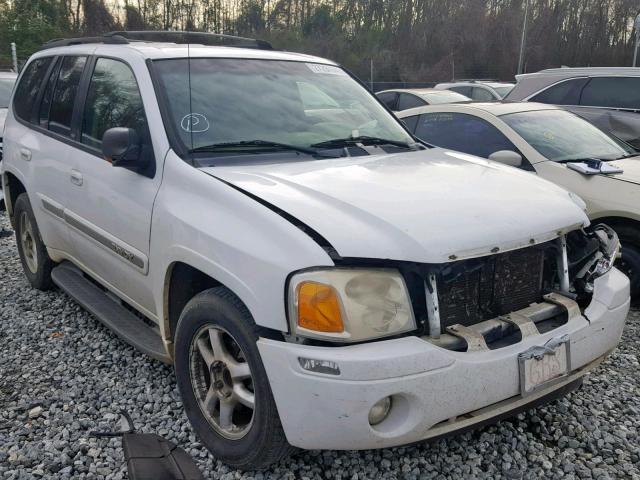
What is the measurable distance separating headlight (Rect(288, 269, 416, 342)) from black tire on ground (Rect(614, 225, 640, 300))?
287 centimetres

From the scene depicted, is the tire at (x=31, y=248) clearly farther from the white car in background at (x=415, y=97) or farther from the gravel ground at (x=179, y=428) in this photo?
the white car in background at (x=415, y=97)

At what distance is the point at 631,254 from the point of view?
4363 millimetres

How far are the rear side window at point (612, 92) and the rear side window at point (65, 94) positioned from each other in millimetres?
6313

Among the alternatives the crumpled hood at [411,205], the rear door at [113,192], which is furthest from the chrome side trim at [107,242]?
the crumpled hood at [411,205]

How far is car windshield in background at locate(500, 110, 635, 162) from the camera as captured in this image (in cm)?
512

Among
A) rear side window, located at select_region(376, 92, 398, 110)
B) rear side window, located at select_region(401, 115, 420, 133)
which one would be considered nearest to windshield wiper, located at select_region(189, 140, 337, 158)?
rear side window, located at select_region(401, 115, 420, 133)

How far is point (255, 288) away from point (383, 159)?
1.30 metres

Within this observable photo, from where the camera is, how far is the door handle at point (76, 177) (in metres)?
3.58

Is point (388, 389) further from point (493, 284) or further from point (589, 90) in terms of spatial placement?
point (589, 90)

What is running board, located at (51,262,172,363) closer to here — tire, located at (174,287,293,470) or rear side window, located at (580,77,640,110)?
tire, located at (174,287,293,470)

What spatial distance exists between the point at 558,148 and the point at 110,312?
3733mm

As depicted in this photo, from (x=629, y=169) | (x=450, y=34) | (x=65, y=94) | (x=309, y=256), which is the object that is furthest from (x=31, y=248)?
(x=450, y=34)

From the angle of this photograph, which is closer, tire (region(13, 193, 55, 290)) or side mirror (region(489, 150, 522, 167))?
tire (region(13, 193, 55, 290))

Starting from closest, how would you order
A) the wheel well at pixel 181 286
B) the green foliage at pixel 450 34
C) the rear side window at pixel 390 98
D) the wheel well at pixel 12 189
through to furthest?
the wheel well at pixel 181 286, the wheel well at pixel 12 189, the rear side window at pixel 390 98, the green foliage at pixel 450 34
